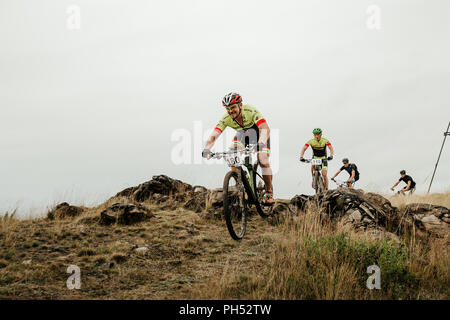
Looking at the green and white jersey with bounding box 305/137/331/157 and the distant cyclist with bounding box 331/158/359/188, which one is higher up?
the green and white jersey with bounding box 305/137/331/157

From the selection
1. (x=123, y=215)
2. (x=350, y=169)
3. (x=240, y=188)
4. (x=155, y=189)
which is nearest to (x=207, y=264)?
(x=240, y=188)

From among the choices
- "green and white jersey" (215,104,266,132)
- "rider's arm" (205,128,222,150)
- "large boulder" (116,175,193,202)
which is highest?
"green and white jersey" (215,104,266,132)

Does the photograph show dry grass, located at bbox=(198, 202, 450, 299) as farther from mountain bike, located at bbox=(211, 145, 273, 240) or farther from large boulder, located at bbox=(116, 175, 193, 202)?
large boulder, located at bbox=(116, 175, 193, 202)

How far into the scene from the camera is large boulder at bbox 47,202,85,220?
29.9 feet

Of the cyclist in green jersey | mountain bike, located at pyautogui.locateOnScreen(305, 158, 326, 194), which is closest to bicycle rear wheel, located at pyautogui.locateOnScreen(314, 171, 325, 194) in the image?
mountain bike, located at pyautogui.locateOnScreen(305, 158, 326, 194)

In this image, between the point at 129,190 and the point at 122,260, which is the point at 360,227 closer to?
the point at 122,260

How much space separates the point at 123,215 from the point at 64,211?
2.28 meters

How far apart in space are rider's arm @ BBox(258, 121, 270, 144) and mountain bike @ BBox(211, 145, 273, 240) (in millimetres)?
305

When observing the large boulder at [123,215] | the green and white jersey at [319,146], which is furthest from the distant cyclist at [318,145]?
the large boulder at [123,215]

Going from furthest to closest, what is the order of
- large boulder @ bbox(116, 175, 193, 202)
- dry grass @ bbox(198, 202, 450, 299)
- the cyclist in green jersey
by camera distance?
1. large boulder @ bbox(116, 175, 193, 202)
2. the cyclist in green jersey
3. dry grass @ bbox(198, 202, 450, 299)

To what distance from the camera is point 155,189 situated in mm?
11922

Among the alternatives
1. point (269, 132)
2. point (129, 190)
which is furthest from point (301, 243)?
point (129, 190)

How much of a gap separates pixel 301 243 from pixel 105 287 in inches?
126
